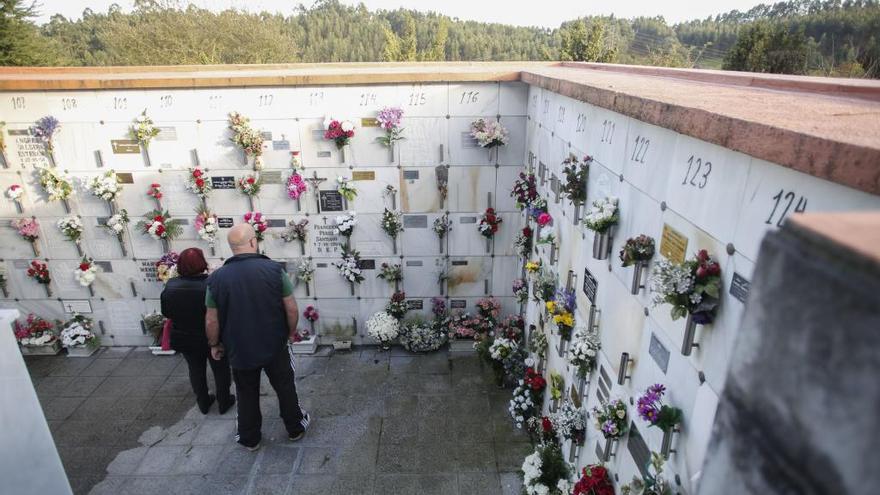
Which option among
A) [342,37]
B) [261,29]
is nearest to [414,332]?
[261,29]

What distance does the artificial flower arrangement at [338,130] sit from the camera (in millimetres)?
6684

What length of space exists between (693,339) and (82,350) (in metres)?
8.69

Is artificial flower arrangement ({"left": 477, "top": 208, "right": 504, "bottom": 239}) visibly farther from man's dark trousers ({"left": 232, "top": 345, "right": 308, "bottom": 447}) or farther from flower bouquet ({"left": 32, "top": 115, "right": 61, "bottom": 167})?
flower bouquet ({"left": 32, "top": 115, "right": 61, "bottom": 167})

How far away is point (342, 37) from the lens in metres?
51.5

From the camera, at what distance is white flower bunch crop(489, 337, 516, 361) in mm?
6321

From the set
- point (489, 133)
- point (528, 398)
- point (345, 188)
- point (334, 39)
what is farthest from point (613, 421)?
point (334, 39)

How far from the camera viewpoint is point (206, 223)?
719 centimetres

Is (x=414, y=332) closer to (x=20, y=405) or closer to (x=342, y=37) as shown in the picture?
(x=20, y=405)

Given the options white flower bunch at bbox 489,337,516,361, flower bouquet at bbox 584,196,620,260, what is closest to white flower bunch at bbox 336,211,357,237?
white flower bunch at bbox 489,337,516,361

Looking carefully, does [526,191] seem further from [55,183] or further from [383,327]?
[55,183]

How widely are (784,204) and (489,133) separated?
5090mm

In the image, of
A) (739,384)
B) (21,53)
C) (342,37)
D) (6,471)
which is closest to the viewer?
(739,384)

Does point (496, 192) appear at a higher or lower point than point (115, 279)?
higher

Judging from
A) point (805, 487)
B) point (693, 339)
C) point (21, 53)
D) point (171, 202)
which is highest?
point (21, 53)
